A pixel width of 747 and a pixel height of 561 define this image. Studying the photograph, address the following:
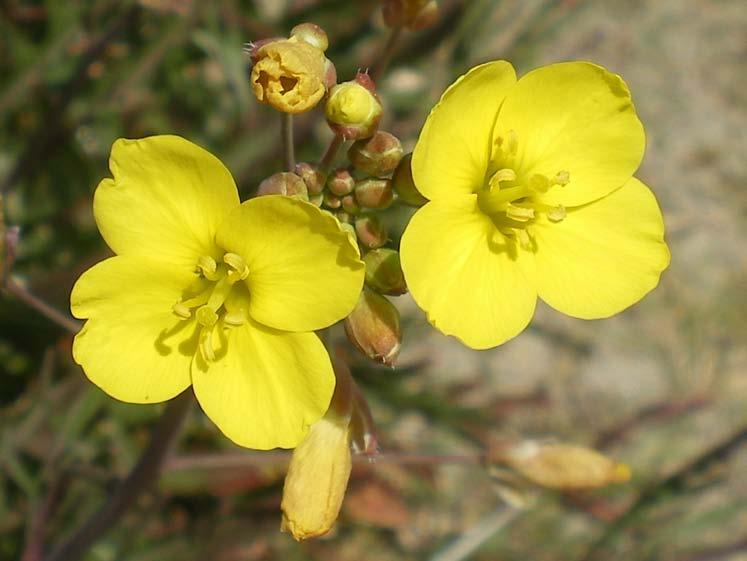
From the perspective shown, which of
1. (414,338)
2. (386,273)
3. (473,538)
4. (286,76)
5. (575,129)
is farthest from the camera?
(414,338)

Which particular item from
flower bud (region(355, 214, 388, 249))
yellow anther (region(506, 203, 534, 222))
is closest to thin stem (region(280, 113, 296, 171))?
flower bud (region(355, 214, 388, 249))

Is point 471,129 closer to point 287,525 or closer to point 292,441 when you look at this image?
point 292,441

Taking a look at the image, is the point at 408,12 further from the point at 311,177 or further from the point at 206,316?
the point at 206,316

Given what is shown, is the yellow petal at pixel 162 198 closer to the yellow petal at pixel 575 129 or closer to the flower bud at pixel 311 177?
the flower bud at pixel 311 177

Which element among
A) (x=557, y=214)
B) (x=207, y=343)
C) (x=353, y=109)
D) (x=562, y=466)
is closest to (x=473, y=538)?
(x=562, y=466)

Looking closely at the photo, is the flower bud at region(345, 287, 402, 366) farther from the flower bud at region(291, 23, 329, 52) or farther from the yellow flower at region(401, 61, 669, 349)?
the flower bud at region(291, 23, 329, 52)

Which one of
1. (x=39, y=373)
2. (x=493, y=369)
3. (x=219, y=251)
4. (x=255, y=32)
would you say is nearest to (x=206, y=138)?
(x=255, y=32)

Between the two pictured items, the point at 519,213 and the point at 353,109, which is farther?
the point at 519,213
